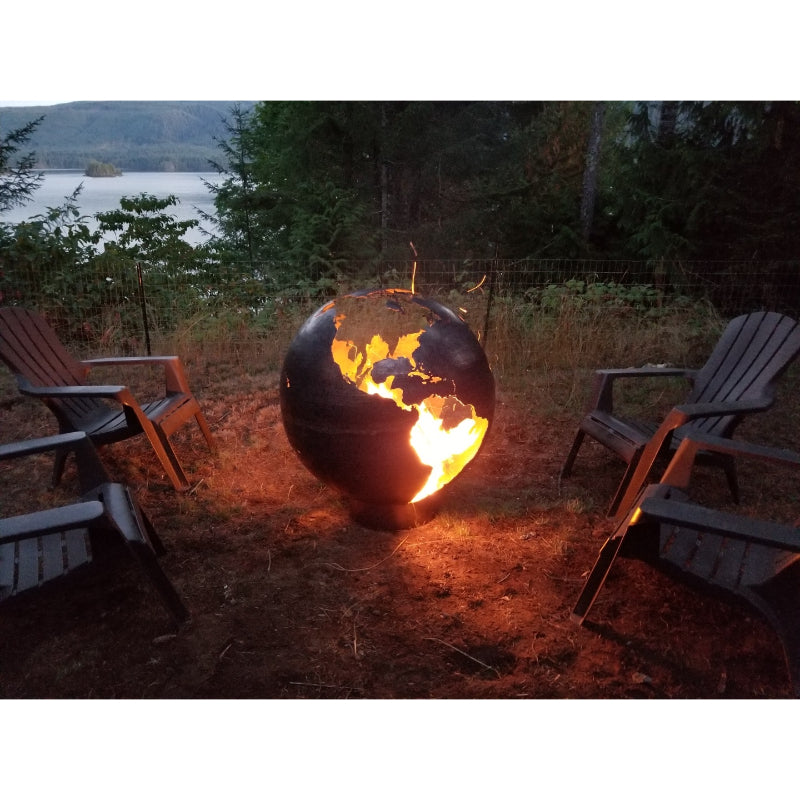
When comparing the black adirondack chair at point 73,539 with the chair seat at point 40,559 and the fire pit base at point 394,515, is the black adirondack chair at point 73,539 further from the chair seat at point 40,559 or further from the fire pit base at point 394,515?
the fire pit base at point 394,515

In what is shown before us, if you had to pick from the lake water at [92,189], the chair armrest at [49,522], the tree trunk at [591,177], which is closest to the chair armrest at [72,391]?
the chair armrest at [49,522]

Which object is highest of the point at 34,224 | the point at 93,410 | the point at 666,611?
the point at 34,224

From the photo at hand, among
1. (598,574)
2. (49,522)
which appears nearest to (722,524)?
(598,574)

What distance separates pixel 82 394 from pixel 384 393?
177cm

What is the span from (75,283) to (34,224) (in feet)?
3.04

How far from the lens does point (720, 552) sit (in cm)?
230

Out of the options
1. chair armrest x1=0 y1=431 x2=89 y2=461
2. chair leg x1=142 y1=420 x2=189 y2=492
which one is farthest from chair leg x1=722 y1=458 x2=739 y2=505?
chair armrest x1=0 y1=431 x2=89 y2=461

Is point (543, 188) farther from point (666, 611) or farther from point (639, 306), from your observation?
point (666, 611)

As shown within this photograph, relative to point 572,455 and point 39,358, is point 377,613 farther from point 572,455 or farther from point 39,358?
point 39,358

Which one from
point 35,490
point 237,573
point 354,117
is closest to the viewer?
point 237,573

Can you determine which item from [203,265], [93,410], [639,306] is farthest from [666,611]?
[203,265]

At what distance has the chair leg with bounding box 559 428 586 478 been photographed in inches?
143

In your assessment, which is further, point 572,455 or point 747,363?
point 572,455

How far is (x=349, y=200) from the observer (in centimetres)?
1061
